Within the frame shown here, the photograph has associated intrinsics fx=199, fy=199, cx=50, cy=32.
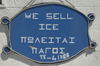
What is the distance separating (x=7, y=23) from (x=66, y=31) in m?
1.44

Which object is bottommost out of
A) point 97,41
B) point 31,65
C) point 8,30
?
point 31,65

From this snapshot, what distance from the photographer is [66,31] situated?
15.9ft

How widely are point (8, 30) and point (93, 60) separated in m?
2.22

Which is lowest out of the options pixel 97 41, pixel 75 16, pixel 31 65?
pixel 31 65

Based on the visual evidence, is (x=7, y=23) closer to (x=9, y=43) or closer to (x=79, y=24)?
(x=9, y=43)

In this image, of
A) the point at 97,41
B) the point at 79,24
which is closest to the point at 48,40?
the point at 79,24

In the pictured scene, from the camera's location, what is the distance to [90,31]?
194 inches

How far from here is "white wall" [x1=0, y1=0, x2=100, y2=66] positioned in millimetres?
4832

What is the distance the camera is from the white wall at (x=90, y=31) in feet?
15.9

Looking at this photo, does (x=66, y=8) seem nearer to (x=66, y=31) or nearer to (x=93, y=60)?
(x=66, y=31)

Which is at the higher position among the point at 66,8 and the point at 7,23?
the point at 66,8

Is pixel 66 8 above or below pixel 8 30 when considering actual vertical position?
above

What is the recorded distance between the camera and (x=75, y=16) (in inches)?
191

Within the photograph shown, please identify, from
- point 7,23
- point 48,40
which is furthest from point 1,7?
Answer: point 48,40
